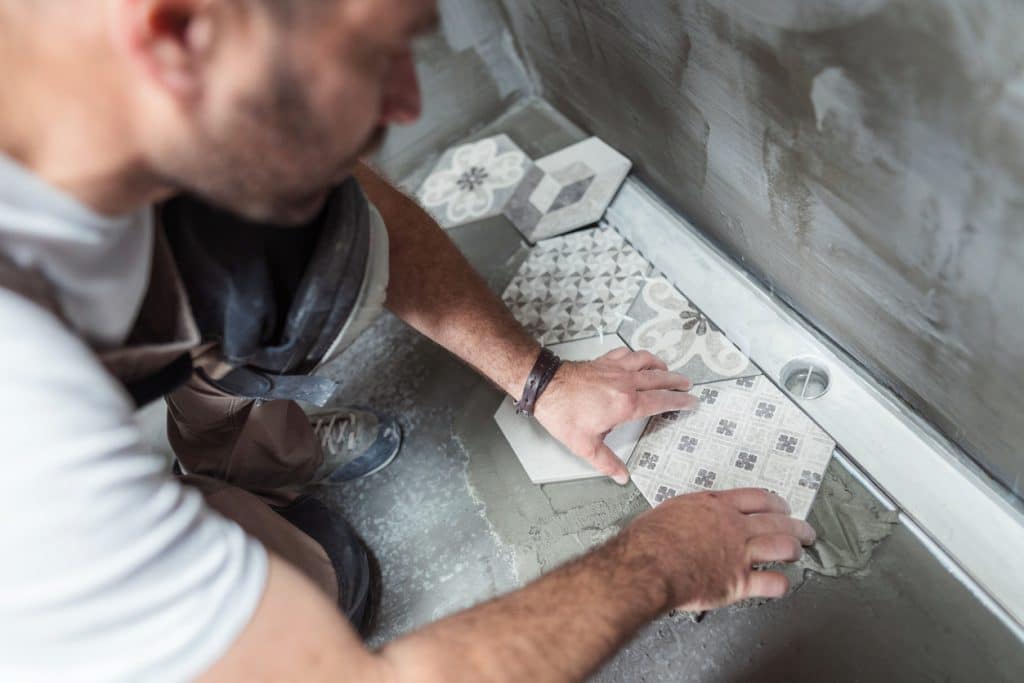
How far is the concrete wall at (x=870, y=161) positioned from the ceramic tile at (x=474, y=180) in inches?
18.3

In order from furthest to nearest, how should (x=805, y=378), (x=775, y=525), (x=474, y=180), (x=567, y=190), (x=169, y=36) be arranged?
(x=474, y=180), (x=567, y=190), (x=805, y=378), (x=775, y=525), (x=169, y=36)

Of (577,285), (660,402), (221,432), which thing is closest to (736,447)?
(660,402)

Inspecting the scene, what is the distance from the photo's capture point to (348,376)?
1640 mm

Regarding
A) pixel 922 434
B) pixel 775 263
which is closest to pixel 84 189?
pixel 775 263

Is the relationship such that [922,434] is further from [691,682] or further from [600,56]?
[600,56]

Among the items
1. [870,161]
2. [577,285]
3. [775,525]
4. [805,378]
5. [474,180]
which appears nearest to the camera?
[870,161]

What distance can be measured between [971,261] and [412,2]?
67cm

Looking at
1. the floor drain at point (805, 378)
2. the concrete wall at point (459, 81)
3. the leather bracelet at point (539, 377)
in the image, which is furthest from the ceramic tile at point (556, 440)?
the concrete wall at point (459, 81)

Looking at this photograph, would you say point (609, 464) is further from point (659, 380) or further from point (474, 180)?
point (474, 180)

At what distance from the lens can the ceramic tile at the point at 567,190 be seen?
1.65m

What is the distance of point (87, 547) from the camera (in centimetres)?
63

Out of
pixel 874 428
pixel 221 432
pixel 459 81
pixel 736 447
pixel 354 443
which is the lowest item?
pixel 354 443

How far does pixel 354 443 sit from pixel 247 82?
0.96m

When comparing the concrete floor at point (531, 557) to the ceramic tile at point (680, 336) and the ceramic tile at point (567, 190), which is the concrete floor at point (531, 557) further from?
the ceramic tile at point (680, 336)
